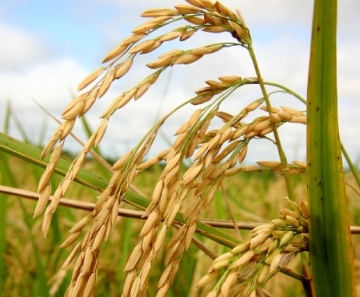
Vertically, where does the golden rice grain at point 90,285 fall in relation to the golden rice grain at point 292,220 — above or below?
below

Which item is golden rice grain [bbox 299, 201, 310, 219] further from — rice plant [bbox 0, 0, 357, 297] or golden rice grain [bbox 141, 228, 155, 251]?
golden rice grain [bbox 141, 228, 155, 251]

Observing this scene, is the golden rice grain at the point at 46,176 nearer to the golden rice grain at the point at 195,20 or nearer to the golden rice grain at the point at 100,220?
the golden rice grain at the point at 100,220

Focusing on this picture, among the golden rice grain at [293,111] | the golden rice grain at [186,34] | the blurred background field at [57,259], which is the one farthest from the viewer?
the blurred background field at [57,259]

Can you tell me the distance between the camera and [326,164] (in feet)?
2.71

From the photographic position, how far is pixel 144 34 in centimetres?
83

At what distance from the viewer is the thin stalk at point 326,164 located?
0.81 metres

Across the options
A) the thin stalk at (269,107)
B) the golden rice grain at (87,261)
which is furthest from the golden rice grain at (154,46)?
the golden rice grain at (87,261)

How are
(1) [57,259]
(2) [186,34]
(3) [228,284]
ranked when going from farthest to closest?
(1) [57,259] → (2) [186,34] → (3) [228,284]

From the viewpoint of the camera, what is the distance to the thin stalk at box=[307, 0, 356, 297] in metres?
0.81

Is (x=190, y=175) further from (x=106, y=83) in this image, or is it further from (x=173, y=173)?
(x=106, y=83)

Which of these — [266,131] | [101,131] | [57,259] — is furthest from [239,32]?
[57,259]

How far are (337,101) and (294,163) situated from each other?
0.18 metres

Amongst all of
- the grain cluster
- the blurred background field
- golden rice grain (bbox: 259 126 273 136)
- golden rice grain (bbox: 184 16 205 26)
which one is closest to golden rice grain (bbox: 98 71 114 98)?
the grain cluster

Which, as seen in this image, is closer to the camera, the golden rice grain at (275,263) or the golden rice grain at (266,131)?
the golden rice grain at (275,263)
